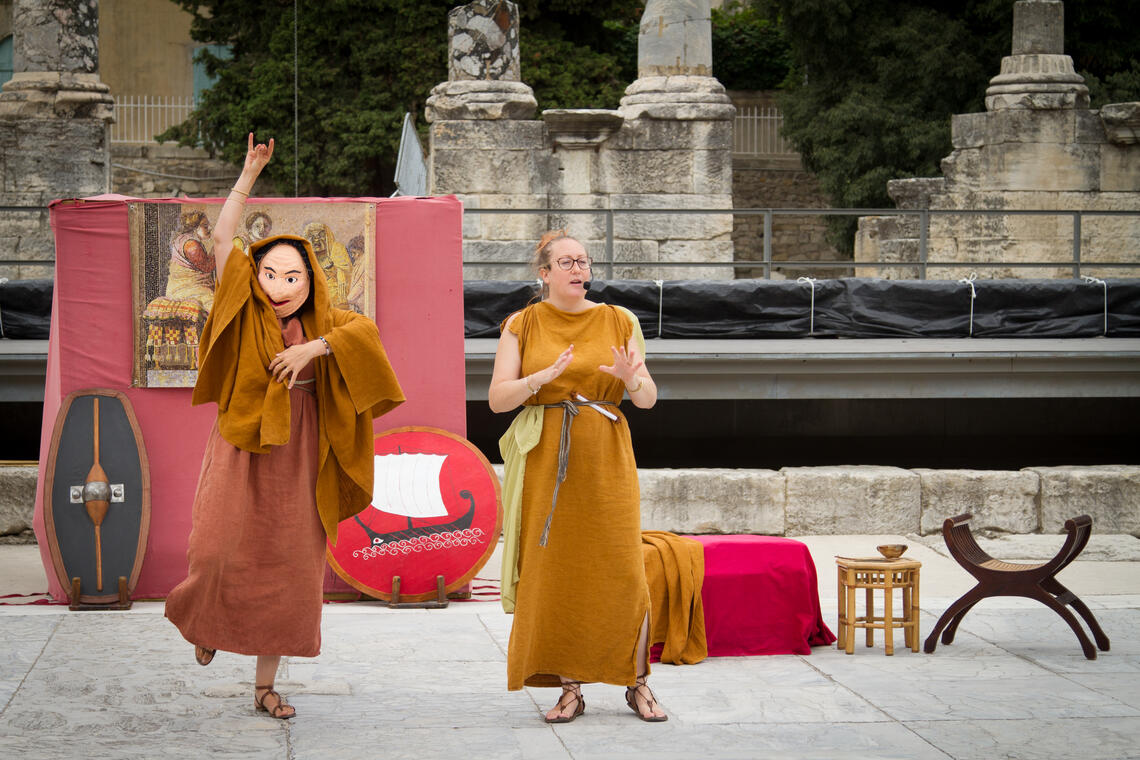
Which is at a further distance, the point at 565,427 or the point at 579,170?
the point at 579,170

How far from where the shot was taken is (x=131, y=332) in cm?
657

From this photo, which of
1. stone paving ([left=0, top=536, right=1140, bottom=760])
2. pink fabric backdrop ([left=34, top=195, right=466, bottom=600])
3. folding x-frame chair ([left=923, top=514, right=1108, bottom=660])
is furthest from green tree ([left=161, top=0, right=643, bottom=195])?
folding x-frame chair ([left=923, top=514, right=1108, bottom=660])

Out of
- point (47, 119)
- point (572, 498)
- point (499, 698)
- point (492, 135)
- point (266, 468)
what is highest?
point (47, 119)

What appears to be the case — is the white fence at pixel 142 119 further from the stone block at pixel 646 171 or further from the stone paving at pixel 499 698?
the stone paving at pixel 499 698

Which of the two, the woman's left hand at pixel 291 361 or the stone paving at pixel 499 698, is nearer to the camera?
the stone paving at pixel 499 698

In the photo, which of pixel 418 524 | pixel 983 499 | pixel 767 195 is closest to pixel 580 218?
pixel 983 499

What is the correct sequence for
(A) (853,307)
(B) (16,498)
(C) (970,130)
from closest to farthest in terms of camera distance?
(B) (16,498), (A) (853,307), (C) (970,130)

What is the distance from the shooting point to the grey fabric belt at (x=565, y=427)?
4551 millimetres

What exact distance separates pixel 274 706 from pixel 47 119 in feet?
38.4

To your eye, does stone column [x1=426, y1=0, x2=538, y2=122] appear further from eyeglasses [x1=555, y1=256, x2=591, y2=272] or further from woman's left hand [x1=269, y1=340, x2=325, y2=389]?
woman's left hand [x1=269, y1=340, x2=325, y2=389]

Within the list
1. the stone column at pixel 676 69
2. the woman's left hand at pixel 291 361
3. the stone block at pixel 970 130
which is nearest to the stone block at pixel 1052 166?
the stone block at pixel 970 130

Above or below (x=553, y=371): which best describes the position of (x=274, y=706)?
below

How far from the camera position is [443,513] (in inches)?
260

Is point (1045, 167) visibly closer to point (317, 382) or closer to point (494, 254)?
point (494, 254)
